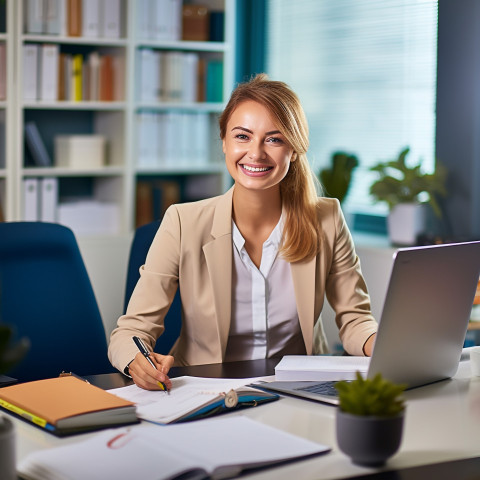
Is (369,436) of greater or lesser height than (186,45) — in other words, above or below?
below

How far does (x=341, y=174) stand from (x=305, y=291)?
171cm

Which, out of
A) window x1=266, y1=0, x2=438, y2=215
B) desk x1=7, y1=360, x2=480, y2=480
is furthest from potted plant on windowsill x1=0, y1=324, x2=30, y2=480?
window x1=266, y1=0, x2=438, y2=215

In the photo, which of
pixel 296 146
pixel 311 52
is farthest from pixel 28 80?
pixel 296 146

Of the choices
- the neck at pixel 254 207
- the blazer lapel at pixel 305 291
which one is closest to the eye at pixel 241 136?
the neck at pixel 254 207

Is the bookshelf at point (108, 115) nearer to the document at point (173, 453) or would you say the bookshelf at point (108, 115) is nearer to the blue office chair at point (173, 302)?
the blue office chair at point (173, 302)

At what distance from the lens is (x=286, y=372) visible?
163 centimetres

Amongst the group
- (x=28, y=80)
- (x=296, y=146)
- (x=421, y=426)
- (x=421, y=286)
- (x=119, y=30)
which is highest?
(x=119, y=30)

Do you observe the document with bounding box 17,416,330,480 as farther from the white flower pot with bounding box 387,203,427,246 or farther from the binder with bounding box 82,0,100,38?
the binder with bounding box 82,0,100,38

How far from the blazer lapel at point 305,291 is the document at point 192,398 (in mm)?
434

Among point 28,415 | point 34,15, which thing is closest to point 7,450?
point 28,415

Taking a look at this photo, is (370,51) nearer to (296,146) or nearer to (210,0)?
(210,0)

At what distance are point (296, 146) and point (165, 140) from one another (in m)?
2.18

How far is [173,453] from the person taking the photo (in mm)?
1132

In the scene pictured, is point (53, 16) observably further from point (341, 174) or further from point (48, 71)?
point (341, 174)
